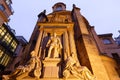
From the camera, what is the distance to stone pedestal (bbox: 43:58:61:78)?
851 centimetres

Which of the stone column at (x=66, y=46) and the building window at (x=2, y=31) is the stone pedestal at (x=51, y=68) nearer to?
the stone column at (x=66, y=46)

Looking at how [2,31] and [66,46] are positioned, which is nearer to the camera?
[66,46]

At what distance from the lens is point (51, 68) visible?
29.5 ft

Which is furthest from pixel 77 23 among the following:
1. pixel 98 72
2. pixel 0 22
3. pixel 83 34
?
pixel 0 22

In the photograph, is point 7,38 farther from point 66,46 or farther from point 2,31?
point 66,46

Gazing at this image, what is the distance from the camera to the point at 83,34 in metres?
14.7

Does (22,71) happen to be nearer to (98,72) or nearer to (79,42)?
(98,72)

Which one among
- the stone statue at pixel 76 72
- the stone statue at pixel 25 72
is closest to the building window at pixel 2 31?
the stone statue at pixel 25 72

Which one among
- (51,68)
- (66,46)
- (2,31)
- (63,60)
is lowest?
(51,68)

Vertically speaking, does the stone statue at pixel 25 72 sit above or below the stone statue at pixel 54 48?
below

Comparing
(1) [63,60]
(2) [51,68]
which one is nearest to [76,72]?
(2) [51,68]

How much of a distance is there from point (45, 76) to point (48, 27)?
650 cm

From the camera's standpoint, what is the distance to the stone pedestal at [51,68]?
27.9 feet

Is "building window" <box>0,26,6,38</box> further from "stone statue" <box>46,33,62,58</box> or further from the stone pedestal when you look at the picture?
the stone pedestal
